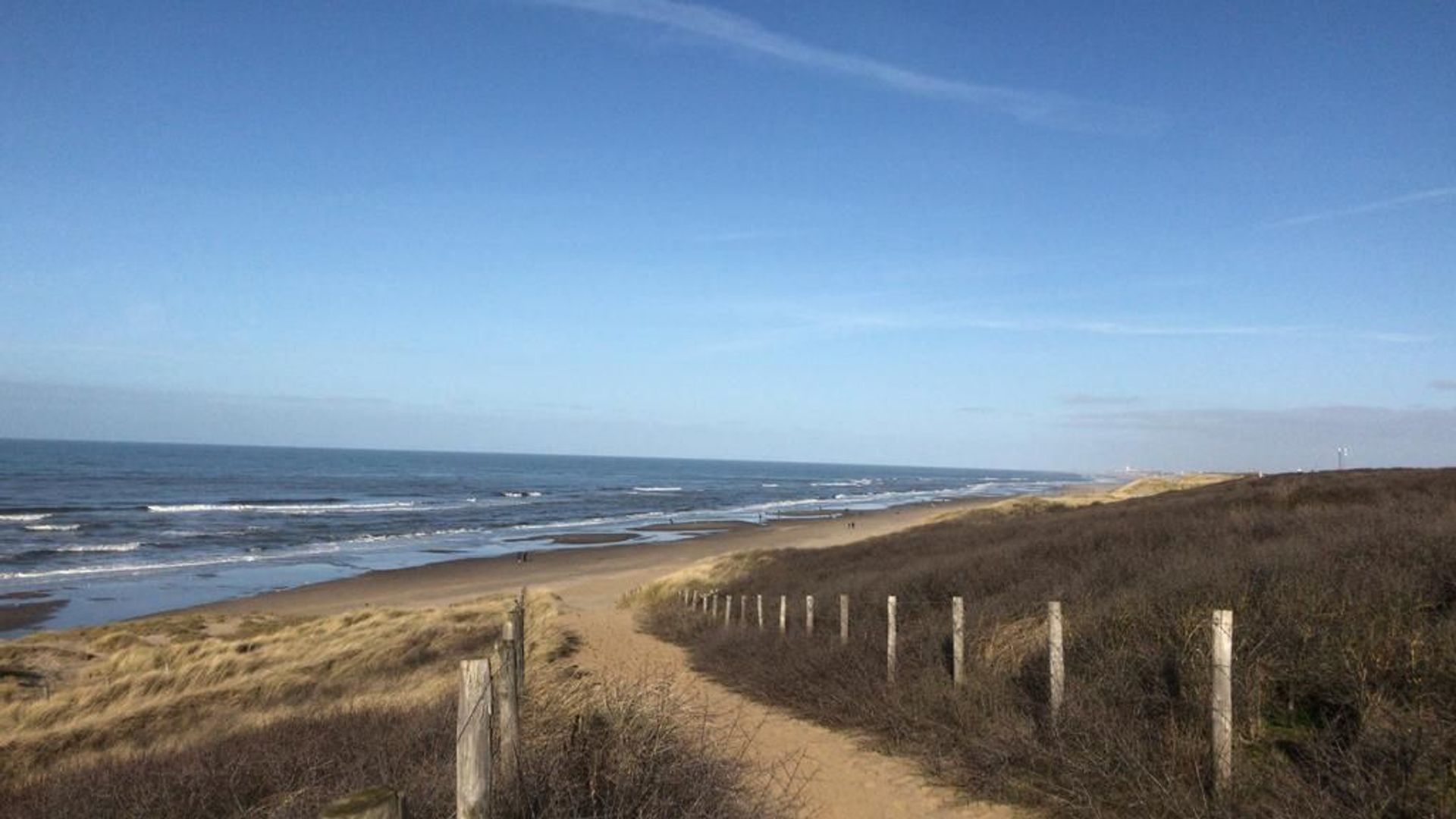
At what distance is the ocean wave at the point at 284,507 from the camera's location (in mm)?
74562

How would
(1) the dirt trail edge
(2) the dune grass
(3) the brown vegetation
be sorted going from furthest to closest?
(1) the dirt trail edge, (3) the brown vegetation, (2) the dune grass

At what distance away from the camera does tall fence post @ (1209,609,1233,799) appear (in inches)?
253

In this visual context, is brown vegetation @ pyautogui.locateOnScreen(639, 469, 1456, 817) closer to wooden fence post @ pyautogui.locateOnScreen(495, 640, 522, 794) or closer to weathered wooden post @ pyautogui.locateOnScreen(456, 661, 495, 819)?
wooden fence post @ pyautogui.locateOnScreen(495, 640, 522, 794)

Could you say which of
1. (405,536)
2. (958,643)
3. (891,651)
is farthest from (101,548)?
(958,643)

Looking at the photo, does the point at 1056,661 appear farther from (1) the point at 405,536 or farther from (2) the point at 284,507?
(2) the point at 284,507

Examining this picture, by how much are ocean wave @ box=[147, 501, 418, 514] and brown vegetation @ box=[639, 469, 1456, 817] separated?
69162mm

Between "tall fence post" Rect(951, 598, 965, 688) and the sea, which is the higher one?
"tall fence post" Rect(951, 598, 965, 688)

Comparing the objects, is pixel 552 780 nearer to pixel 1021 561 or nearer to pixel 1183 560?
pixel 1183 560

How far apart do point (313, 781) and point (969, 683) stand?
5.75 metres

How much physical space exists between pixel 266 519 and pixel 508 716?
227 ft

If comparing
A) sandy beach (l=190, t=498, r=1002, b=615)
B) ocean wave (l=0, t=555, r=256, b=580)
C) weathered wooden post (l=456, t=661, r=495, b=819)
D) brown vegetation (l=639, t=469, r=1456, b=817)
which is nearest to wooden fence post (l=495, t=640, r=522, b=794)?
weathered wooden post (l=456, t=661, r=495, b=819)

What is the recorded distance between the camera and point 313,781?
6.68 meters

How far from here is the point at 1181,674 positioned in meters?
7.70

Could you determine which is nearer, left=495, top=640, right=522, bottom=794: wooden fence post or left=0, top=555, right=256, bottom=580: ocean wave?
left=495, top=640, right=522, bottom=794: wooden fence post
